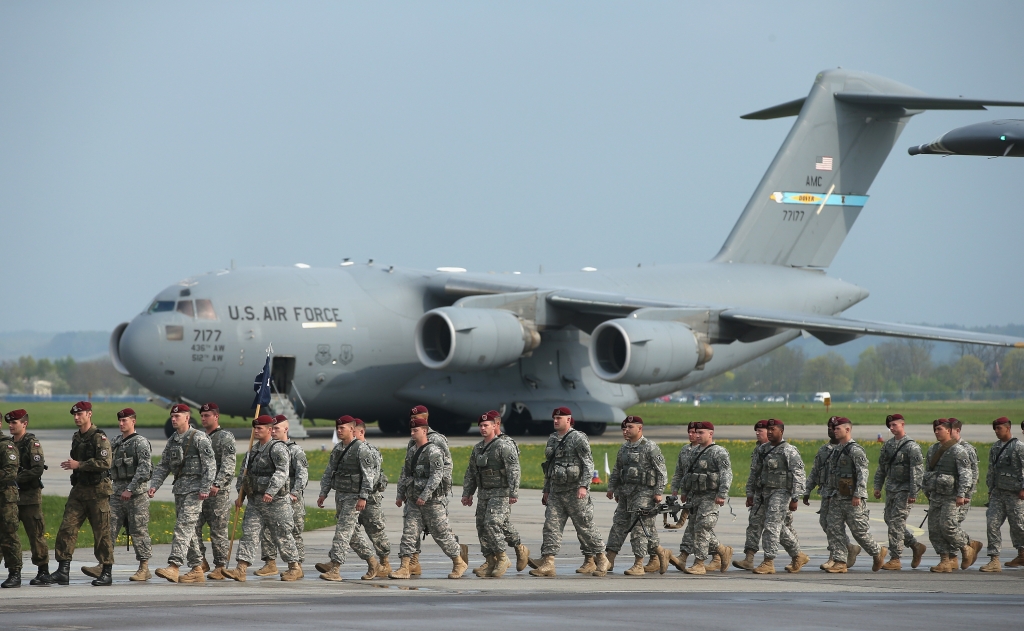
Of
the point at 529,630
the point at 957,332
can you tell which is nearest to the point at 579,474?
the point at 529,630

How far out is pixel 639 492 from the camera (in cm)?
1325

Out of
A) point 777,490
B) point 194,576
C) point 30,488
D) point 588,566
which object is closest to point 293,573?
point 194,576

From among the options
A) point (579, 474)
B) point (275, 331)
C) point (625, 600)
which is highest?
point (275, 331)

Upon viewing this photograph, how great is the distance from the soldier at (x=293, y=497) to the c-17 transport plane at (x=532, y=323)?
56.4ft

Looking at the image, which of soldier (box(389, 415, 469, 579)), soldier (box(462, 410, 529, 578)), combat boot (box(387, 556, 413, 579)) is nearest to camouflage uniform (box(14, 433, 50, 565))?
combat boot (box(387, 556, 413, 579))

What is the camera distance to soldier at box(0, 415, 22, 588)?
12.0 metres

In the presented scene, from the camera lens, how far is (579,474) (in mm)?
13109

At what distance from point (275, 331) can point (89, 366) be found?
94755mm

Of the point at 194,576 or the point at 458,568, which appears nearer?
the point at 194,576

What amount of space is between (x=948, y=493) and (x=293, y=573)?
6.28 meters

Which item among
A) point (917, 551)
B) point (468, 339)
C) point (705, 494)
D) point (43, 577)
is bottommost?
point (43, 577)

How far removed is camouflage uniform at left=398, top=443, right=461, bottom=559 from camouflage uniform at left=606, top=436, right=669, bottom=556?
1.59 meters

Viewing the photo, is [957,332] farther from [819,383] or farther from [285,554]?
[819,383]

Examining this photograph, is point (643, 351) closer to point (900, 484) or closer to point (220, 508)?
point (900, 484)
